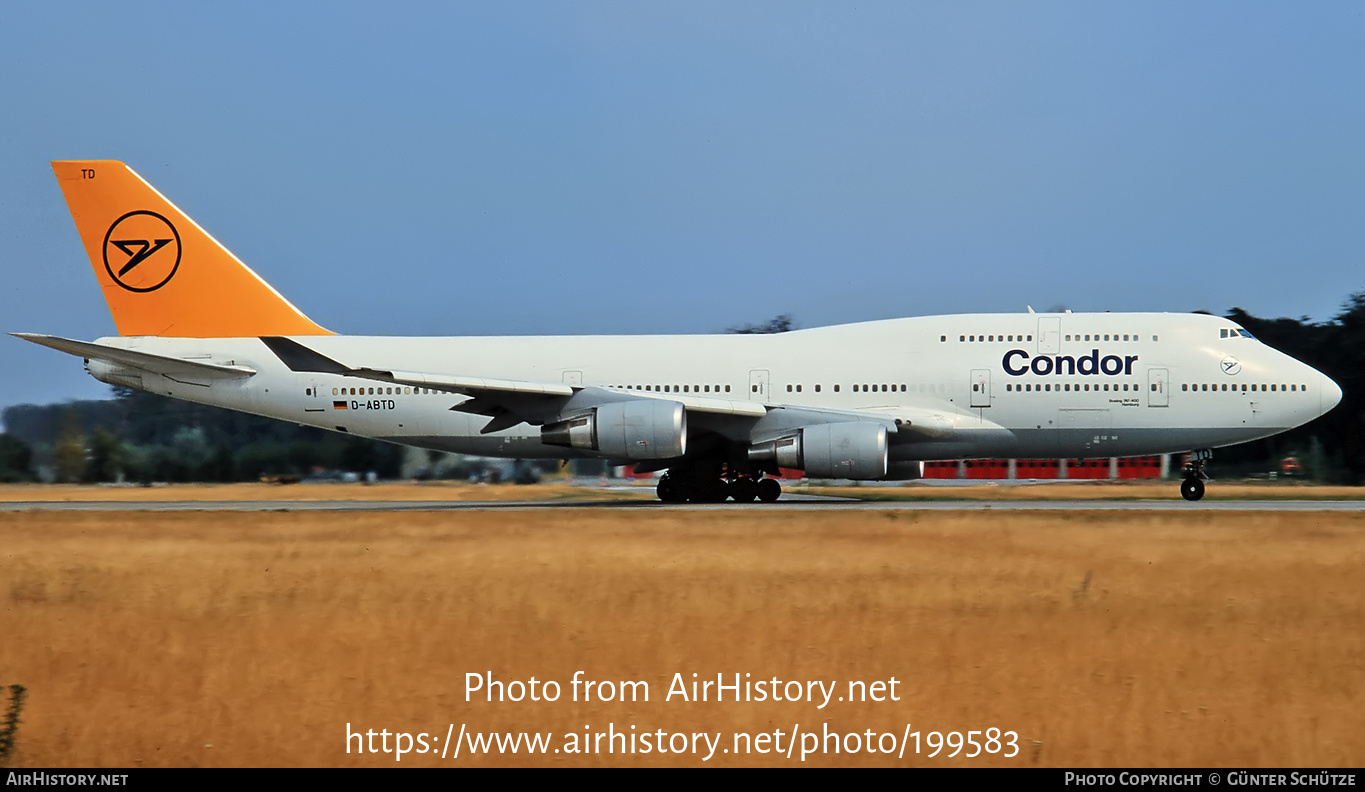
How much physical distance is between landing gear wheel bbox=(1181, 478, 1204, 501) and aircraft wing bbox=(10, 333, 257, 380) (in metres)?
18.2

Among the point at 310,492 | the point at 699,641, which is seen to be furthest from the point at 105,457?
the point at 699,641

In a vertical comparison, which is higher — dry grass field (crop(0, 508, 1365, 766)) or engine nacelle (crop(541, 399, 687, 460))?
engine nacelle (crop(541, 399, 687, 460))

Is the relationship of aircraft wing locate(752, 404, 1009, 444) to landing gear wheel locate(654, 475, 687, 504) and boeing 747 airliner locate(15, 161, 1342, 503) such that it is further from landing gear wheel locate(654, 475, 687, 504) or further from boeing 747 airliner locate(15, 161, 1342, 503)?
landing gear wheel locate(654, 475, 687, 504)

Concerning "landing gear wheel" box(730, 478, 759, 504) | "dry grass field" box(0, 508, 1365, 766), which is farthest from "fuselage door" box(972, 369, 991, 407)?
"dry grass field" box(0, 508, 1365, 766)

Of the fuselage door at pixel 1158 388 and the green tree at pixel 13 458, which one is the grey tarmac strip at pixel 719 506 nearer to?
the fuselage door at pixel 1158 388

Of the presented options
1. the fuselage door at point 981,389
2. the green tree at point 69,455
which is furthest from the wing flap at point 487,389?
the green tree at point 69,455

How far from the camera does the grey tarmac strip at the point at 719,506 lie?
22169mm

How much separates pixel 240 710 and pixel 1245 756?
17.6 feet

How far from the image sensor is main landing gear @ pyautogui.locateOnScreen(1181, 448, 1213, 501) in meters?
24.7

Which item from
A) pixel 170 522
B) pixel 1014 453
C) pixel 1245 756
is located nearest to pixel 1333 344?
pixel 1014 453

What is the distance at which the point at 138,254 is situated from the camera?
27219mm

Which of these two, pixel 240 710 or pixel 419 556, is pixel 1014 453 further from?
pixel 240 710

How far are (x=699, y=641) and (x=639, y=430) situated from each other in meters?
14.7

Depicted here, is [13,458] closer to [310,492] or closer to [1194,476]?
[310,492]
